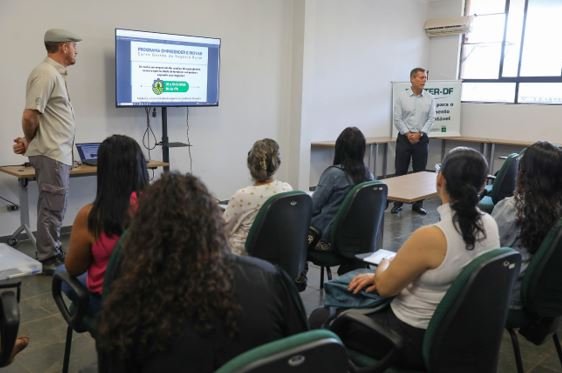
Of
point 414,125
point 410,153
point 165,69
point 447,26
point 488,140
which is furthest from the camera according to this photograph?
point 447,26

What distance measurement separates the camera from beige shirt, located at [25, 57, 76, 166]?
3299 mm

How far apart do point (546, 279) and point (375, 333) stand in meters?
0.82

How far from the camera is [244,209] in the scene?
2.44m

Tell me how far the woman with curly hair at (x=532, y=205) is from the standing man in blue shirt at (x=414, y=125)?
3.66 metres

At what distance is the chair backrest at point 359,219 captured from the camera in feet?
8.39

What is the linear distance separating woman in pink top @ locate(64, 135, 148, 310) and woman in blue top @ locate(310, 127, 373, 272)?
46.9 inches

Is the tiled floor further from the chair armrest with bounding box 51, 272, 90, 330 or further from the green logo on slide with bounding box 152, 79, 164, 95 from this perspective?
the green logo on slide with bounding box 152, 79, 164, 95

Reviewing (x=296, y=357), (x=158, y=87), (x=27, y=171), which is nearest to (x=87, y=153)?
Result: (x=27, y=171)

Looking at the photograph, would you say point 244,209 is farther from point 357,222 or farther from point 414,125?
point 414,125

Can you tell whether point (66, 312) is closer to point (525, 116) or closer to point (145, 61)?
point (145, 61)

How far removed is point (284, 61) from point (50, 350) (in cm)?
442

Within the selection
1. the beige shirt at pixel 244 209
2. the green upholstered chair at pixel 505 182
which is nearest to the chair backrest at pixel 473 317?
the beige shirt at pixel 244 209

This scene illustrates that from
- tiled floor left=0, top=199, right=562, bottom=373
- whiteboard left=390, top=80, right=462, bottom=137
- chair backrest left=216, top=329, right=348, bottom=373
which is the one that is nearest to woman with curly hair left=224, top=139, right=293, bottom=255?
tiled floor left=0, top=199, right=562, bottom=373

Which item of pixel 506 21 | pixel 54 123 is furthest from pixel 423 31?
pixel 54 123
